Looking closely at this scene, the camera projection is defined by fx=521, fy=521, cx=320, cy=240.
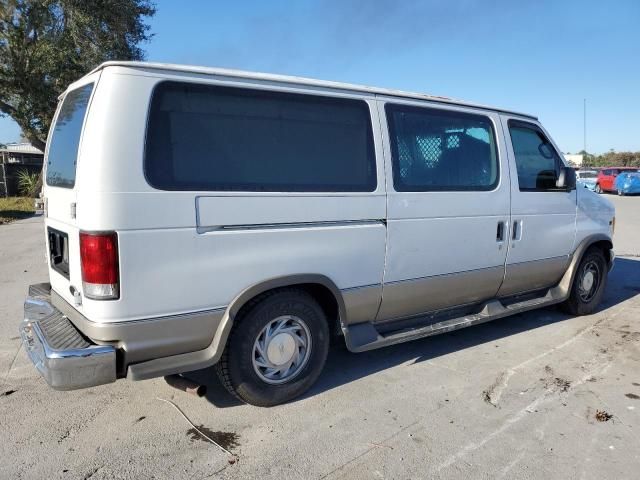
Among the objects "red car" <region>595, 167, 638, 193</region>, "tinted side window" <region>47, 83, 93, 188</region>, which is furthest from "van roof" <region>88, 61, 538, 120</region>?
"red car" <region>595, 167, 638, 193</region>

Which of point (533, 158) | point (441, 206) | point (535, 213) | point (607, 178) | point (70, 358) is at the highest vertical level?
point (607, 178)

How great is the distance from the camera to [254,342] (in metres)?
3.39

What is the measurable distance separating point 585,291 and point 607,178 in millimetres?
27073

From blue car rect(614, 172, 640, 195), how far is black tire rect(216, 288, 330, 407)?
28.1m

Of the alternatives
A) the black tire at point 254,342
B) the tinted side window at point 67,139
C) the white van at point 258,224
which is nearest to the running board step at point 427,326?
the white van at point 258,224

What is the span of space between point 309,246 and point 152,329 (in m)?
1.11

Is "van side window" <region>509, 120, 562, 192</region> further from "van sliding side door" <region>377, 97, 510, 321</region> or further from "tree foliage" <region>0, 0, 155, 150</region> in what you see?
"tree foliage" <region>0, 0, 155, 150</region>

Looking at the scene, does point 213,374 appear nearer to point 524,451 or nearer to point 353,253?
point 353,253

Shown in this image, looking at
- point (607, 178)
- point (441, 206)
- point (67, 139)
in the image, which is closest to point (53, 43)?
point (67, 139)

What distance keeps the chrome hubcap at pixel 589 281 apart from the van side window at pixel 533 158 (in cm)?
125

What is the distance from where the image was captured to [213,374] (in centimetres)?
412

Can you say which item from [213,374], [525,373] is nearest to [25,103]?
[213,374]

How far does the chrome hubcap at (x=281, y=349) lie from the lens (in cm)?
346

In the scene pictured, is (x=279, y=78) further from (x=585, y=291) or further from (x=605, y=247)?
(x=605, y=247)
